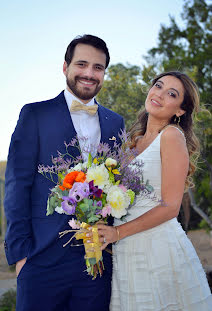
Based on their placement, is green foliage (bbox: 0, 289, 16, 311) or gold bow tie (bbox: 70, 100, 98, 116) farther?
green foliage (bbox: 0, 289, 16, 311)

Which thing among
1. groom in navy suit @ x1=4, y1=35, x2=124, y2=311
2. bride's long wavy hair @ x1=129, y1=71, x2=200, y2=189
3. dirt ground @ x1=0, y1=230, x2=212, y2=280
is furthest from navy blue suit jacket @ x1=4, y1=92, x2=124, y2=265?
dirt ground @ x1=0, y1=230, x2=212, y2=280

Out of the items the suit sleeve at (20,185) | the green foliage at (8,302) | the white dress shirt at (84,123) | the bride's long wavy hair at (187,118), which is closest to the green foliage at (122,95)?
the green foliage at (8,302)

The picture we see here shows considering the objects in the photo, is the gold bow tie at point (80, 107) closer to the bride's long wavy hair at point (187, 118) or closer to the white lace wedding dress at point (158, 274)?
the bride's long wavy hair at point (187, 118)

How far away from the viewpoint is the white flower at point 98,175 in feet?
9.11

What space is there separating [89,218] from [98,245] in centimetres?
29

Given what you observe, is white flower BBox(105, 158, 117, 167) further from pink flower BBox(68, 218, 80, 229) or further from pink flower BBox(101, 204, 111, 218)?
pink flower BBox(68, 218, 80, 229)

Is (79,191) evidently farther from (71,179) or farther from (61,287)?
(61,287)

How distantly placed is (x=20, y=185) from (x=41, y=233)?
458 millimetres

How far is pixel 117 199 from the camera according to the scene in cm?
280

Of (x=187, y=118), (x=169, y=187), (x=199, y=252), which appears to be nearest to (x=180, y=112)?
(x=187, y=118)

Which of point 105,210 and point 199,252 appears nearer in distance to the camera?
point 105,210

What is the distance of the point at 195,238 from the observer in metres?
21.2

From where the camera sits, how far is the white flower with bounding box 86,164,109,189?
2.78 metres

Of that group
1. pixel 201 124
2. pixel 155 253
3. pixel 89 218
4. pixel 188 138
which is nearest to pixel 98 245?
pixel 89 218
